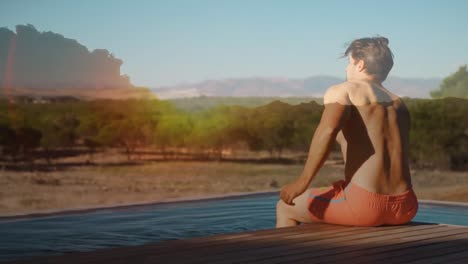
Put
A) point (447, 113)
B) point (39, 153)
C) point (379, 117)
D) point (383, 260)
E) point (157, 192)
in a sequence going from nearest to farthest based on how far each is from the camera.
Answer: point (383, 260)
point (379, 117)
point (447, 113)
point (39, 153)
point (157, 192)

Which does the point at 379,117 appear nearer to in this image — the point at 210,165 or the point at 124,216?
the point at 124,216

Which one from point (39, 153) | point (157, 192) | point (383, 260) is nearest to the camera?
point (383, 260)

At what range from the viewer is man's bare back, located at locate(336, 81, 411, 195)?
214 cm

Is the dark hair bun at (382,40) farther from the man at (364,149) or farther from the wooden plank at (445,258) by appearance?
the wooden plank at (445,258)

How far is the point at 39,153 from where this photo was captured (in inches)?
458

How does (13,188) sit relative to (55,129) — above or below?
below

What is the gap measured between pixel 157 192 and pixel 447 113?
18.8 ft

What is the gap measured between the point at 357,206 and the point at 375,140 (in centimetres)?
22

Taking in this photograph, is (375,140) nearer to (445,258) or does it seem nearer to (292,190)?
(292,190)

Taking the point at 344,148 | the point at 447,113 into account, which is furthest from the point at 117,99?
the point at 344,148

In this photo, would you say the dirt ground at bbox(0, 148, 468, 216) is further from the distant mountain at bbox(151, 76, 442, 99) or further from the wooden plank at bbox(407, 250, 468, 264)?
the wooden plank at bbox(407, 250, 468, 264)

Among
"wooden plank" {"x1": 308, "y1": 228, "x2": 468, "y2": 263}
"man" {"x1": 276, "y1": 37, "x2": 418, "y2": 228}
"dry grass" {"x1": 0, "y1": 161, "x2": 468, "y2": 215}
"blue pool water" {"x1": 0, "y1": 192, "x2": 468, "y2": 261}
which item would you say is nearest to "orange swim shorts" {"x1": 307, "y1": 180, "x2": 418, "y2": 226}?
"man" {"x1": 276, "y1": 37, "x2": 418, "y2": 228}

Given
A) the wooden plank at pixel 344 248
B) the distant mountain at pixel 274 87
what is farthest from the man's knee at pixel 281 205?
the distant mountain at pixel 274 87

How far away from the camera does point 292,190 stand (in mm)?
2164
